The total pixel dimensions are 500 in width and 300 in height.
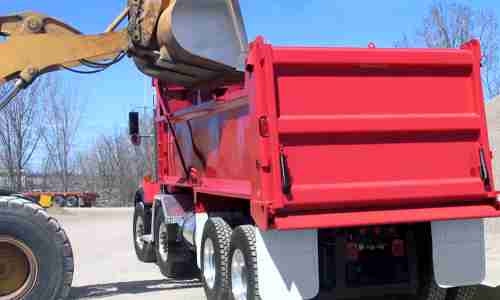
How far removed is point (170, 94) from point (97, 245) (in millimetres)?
6625

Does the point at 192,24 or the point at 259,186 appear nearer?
the point at 259,186

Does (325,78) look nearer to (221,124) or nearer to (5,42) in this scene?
(221,124)

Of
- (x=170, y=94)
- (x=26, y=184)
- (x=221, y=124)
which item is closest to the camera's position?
(x=221, y=124)

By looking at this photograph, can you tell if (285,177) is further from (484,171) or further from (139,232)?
(139,232)

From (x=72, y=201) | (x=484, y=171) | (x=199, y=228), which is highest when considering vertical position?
(x=484, y=171)

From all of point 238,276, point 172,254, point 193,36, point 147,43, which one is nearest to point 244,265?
point 238,276

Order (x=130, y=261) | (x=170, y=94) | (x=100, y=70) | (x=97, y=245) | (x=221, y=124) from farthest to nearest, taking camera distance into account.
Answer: (x=97, y=245) → (x=130, y=261) → (x=170, y=94) → (x=100, y=70) → (x=221, y=124)

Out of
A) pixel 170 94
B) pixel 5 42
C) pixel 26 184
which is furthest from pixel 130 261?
pixel 26 184

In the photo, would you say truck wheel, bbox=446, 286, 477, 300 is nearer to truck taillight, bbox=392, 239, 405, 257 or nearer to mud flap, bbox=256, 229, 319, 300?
truck taillight, bbox=392, 239, 405, 257

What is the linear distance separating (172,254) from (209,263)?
2572 mm

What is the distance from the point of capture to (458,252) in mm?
5855

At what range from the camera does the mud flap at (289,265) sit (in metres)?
5.44

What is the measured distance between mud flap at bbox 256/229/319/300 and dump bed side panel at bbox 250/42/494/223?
27 centimetres

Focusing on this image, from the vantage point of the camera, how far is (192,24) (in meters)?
7.33
